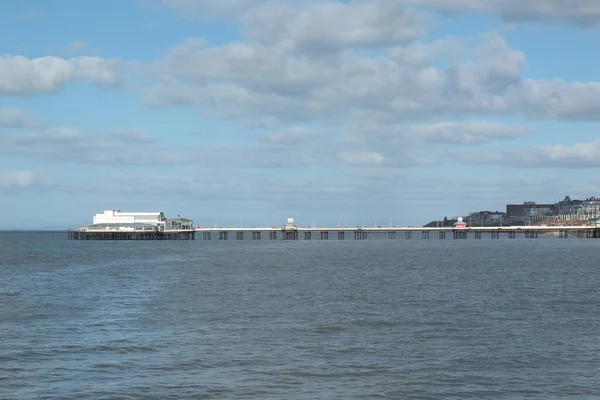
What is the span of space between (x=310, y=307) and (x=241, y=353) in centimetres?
1354

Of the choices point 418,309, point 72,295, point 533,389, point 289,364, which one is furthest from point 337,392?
point 72,295

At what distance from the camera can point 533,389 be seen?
66.9 ft

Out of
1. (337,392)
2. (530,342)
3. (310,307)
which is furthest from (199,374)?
(310,307)

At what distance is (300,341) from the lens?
27781 mm

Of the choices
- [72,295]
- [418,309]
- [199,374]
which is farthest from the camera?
[72,295]

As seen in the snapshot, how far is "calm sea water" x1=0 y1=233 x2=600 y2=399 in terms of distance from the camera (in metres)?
20.8

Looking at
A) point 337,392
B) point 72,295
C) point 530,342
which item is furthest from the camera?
point 72,295

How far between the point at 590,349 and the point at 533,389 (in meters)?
6.80

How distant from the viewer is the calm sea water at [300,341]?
2075 cm

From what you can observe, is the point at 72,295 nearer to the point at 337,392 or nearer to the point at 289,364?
the point at 289,364

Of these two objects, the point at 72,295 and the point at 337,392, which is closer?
the point at 337,392

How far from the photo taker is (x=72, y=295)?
4566 centimetres

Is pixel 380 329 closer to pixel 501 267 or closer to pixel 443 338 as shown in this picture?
pixel 443 338

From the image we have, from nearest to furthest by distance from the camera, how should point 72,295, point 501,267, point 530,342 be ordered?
point 530,342 < point 72,295 < point 501,267
